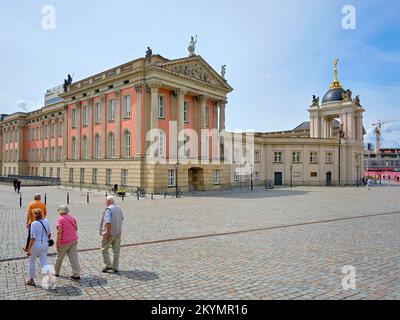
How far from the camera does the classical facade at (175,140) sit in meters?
34.5

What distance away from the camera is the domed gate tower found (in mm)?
58031

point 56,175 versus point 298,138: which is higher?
point 298,138

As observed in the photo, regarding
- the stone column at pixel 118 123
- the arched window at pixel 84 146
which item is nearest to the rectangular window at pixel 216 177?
the stone column at pixel 118 123

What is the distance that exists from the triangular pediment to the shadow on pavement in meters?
28.8

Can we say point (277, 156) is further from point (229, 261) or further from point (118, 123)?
point (229, 261)

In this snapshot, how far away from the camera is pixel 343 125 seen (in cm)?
5944

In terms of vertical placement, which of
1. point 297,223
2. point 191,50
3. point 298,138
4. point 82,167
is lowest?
point 297,223

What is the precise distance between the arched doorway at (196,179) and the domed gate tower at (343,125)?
2812 centimetres

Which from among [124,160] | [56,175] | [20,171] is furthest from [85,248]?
[20,171]

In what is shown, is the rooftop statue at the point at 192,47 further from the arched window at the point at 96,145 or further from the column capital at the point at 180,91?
the arched window at the point at 96,145

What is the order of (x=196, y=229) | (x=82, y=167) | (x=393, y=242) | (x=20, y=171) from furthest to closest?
(x=20, y=171) < (x=82, y=167) < (x=196, y=229) < (x=393, y=242)

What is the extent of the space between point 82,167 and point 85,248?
35.7 metres

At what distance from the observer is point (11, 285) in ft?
22.8

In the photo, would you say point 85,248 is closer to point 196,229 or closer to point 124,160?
point 196,229
